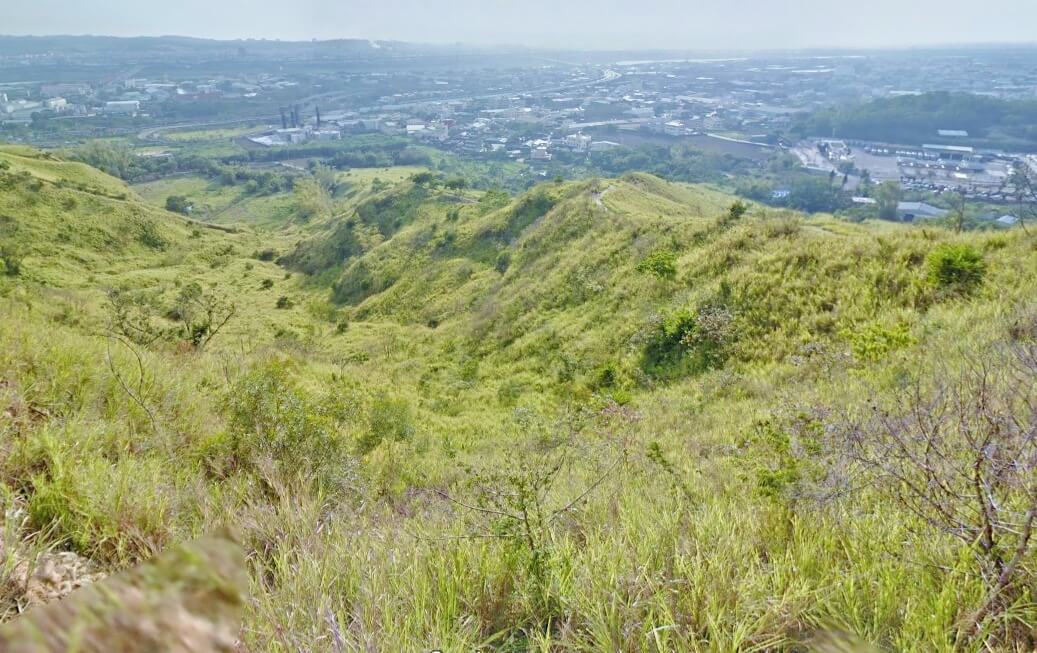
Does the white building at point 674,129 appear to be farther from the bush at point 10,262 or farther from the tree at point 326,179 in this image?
the bush at point 10,262

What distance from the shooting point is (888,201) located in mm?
68312

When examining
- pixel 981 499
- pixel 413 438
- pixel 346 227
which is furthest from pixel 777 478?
pixel 346 227

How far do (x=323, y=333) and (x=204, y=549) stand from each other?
2895 cm

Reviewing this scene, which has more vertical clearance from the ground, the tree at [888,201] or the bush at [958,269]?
the bush at [958,269]

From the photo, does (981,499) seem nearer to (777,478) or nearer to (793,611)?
(793,611)

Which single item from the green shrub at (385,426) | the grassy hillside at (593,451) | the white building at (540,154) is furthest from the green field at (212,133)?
the green shrub at (385,426)

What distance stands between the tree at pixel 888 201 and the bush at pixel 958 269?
2685 inches

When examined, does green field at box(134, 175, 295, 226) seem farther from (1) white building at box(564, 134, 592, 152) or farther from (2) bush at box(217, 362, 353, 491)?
(1) white building at box(564, 134, 592, 152)

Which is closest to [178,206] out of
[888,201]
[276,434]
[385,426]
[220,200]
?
[220,200]

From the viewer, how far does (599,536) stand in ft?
8.39

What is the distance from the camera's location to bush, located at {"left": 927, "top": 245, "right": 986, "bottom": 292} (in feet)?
35.3

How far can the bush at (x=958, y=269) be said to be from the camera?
10.8 m

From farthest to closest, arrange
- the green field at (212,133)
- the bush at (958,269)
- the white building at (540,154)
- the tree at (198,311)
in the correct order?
the green field at (212,133), the white building at (540,154), the tree at (198,311), the bush at (958,269)

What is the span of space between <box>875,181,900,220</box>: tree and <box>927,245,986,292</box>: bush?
224ft
